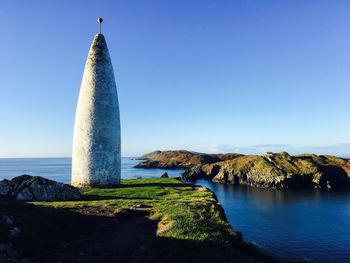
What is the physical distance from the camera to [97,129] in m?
38.8

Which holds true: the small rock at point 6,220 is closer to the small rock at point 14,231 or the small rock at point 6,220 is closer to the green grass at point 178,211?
the small rock at point 14,231

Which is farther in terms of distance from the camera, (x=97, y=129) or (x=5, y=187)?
(x=97, y=129)

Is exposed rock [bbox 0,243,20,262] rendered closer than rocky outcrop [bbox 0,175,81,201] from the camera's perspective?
Yes

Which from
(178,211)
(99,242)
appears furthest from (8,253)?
(178,211)

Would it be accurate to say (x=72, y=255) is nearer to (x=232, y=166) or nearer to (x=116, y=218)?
(x=116, y=218)

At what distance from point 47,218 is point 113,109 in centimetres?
2200

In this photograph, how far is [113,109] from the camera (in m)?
40.2

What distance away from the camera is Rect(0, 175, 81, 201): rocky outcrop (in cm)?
2903

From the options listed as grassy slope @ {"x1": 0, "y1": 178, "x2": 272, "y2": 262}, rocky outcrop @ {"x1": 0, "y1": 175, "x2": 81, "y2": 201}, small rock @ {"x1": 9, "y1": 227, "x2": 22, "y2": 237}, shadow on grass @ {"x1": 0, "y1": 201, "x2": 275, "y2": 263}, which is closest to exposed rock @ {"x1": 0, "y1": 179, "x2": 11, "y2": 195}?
rocky outcrop @ {"x1": 0, "y1": 175, "x2": 81, "y2": 201}

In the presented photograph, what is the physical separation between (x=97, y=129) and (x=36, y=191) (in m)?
11.2

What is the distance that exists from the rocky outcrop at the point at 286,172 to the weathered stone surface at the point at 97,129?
172ft

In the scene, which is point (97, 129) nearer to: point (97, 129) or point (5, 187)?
point (97, 129)

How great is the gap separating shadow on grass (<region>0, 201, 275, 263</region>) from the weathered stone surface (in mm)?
16792

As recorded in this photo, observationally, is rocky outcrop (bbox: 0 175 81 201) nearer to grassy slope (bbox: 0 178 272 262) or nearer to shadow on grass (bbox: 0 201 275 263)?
grassy slope (bbox: 0 178 272 262)
